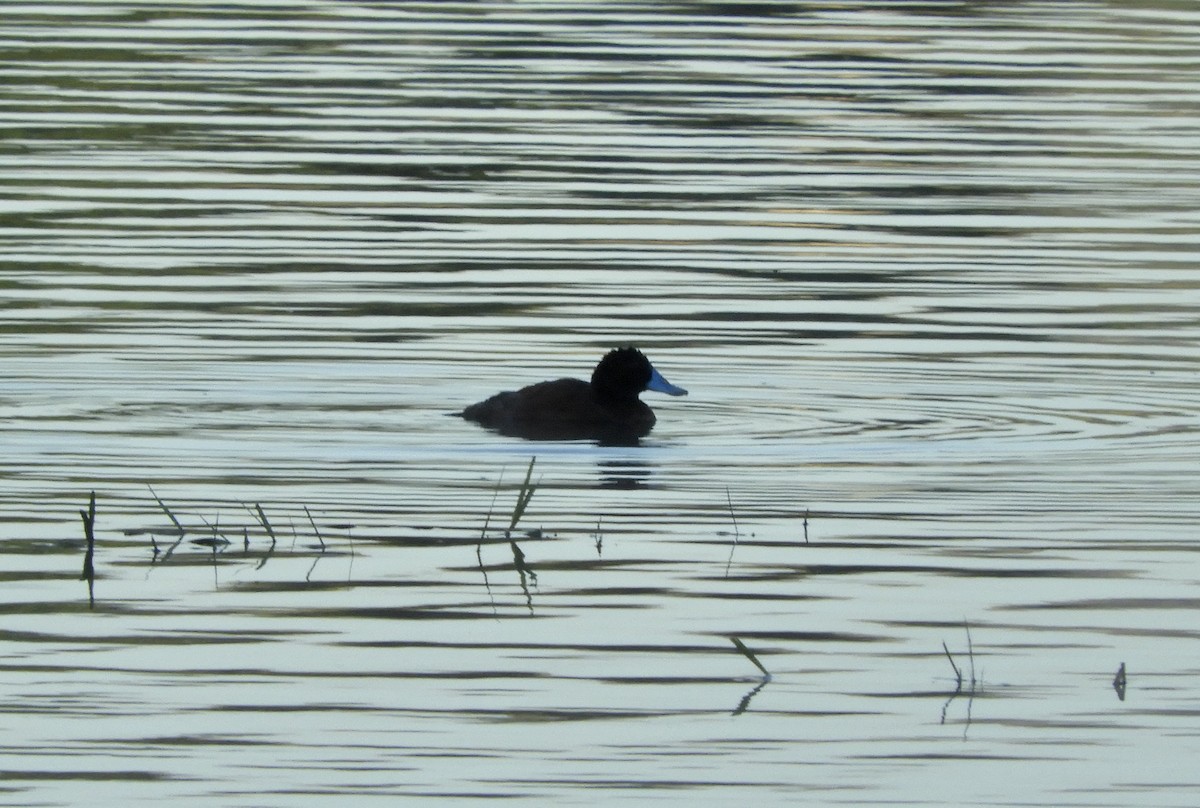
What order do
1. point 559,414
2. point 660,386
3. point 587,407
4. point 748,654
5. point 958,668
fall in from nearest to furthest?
point 748,654, point 958,668, point 559,414, point 587,407, point 660,386

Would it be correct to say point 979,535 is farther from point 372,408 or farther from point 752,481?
point 372,408

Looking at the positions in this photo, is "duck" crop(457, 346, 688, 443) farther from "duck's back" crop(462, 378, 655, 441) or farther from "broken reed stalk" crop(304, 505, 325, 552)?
"broken reed stalk" crop(304, 505, 325, 552)

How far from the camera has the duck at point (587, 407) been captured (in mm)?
13570

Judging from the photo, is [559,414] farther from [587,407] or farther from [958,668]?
[958,668]

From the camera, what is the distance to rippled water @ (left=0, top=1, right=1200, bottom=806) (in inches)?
298

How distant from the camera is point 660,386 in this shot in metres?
14.3

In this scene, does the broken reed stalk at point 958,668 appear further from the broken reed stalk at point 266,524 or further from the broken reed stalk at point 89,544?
the broken reed stalk at point 89,544

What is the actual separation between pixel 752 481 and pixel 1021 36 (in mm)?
21436

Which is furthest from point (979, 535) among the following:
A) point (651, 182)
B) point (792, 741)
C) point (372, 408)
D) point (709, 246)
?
point (651, 182)

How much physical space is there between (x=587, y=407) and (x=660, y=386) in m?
0.46

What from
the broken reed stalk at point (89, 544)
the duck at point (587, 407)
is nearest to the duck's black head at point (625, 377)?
the duck at point (587, 407)

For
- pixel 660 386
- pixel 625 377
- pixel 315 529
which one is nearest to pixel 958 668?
pixel 315 529

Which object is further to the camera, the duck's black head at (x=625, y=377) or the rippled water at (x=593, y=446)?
the duck's black head at (x=625, y=377)

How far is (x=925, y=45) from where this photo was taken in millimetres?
32188
